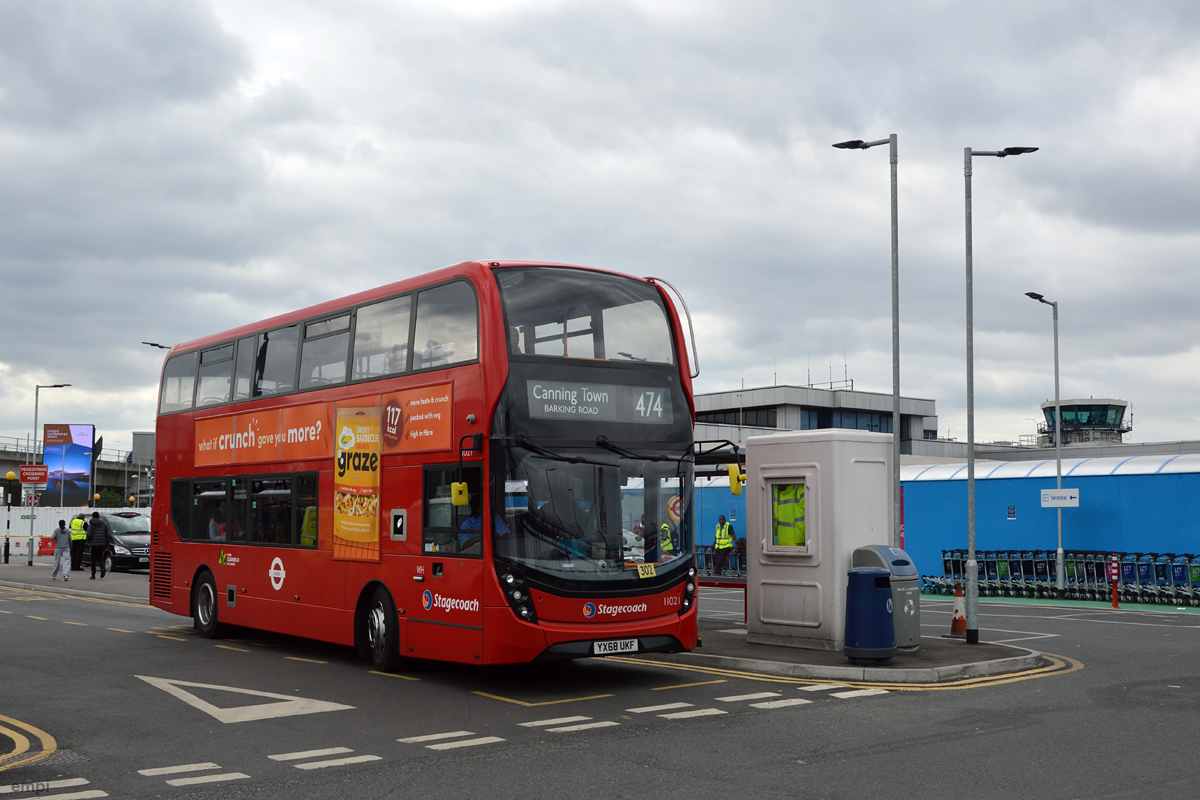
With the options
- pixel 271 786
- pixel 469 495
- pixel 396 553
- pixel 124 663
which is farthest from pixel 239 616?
pixel 271 786

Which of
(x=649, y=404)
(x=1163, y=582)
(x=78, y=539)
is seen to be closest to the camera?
(x=649, y=404)

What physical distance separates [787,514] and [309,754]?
7.58 metres

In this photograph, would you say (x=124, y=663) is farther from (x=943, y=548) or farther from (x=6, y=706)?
(x=943, y=548)

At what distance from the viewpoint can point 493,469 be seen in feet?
35.2

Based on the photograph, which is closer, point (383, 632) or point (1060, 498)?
point (383, 632)

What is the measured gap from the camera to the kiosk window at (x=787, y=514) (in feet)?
45.8

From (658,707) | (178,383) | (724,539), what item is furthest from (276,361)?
(724,539)

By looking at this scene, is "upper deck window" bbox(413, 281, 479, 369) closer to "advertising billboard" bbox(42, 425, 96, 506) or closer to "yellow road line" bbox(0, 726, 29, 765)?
"yellow road line" bbox(0, 726, 29, 765)

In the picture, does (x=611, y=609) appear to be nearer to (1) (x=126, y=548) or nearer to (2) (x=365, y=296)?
(2) (x=365, y=296)

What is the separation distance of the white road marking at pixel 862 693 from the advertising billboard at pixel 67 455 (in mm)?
55186

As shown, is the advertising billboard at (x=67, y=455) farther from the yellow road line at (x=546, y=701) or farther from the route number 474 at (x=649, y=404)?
the route number 474 at (x=649, y=404)

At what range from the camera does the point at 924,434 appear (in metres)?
81.8

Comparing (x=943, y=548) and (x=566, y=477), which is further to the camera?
(x=943, y=548)

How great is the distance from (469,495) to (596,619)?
1.77 m
